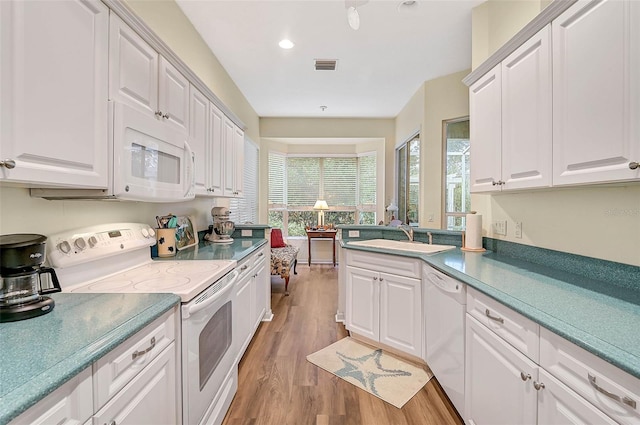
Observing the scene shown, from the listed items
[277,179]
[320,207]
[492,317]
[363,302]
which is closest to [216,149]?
[363,302]

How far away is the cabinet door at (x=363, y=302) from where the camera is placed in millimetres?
2355

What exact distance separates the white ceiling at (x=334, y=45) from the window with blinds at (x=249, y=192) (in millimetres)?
859

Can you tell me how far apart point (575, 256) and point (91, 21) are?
254 centimetres

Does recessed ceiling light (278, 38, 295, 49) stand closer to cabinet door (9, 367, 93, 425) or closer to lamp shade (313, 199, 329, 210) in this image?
cabinet door (9, 367, 93, 425)

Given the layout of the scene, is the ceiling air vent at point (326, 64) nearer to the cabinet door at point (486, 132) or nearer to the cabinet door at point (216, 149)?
the cabinet door at point (216, 149)

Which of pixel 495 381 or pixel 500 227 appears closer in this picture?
pixel 495 381

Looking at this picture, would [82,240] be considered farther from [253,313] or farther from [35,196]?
[253,313]

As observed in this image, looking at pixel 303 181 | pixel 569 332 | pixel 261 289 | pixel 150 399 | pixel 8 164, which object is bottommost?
pixel 261 289

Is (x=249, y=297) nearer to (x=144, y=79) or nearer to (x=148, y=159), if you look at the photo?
(x=148, y=159)

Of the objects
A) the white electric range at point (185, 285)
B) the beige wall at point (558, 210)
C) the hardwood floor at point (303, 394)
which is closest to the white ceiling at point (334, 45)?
the beige wall at point (558, 210)

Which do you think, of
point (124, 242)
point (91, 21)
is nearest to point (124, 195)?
point (124, 242)

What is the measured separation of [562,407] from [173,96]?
2.45 m

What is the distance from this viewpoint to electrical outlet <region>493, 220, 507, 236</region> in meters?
2.05

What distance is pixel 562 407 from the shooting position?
91 centimetres
